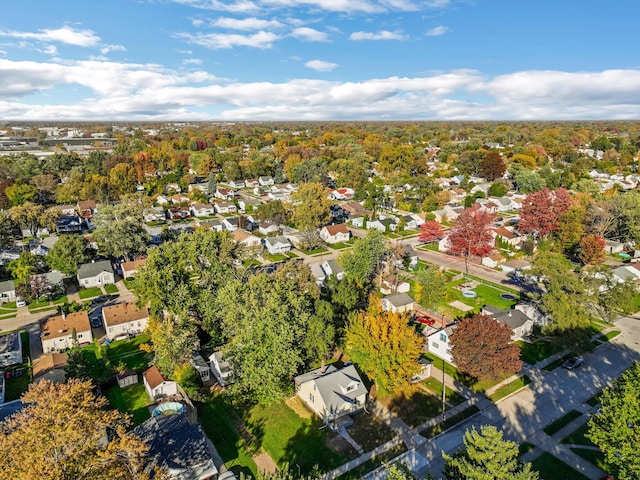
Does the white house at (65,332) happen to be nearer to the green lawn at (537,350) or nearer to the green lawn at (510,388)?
the green lawn at (510,388)

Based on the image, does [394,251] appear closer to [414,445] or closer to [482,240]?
[482,240]

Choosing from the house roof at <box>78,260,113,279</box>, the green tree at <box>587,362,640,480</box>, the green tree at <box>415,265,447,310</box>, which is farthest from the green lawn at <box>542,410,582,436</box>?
the house roof at <box>78,260,113,279</box>

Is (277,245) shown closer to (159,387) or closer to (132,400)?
(159,387)

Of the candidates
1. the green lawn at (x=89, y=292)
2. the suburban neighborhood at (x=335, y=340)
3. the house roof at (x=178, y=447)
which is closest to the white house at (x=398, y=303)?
the suburban neighborhood at (x=335, y=340)

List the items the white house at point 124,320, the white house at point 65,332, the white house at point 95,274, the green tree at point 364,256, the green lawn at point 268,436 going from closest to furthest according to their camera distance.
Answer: the green lawn at point 268,436 → the white house at point 65,332 → the white house at point 124,320 → the green tree at point 364,256 → the white house at point 95,274

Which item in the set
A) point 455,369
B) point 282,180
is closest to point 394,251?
point 455,369

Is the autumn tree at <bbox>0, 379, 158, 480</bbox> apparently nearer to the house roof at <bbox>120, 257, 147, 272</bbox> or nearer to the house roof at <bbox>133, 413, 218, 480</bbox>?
the house roof at <bbox>133, 413, 218, 480</bbox>
